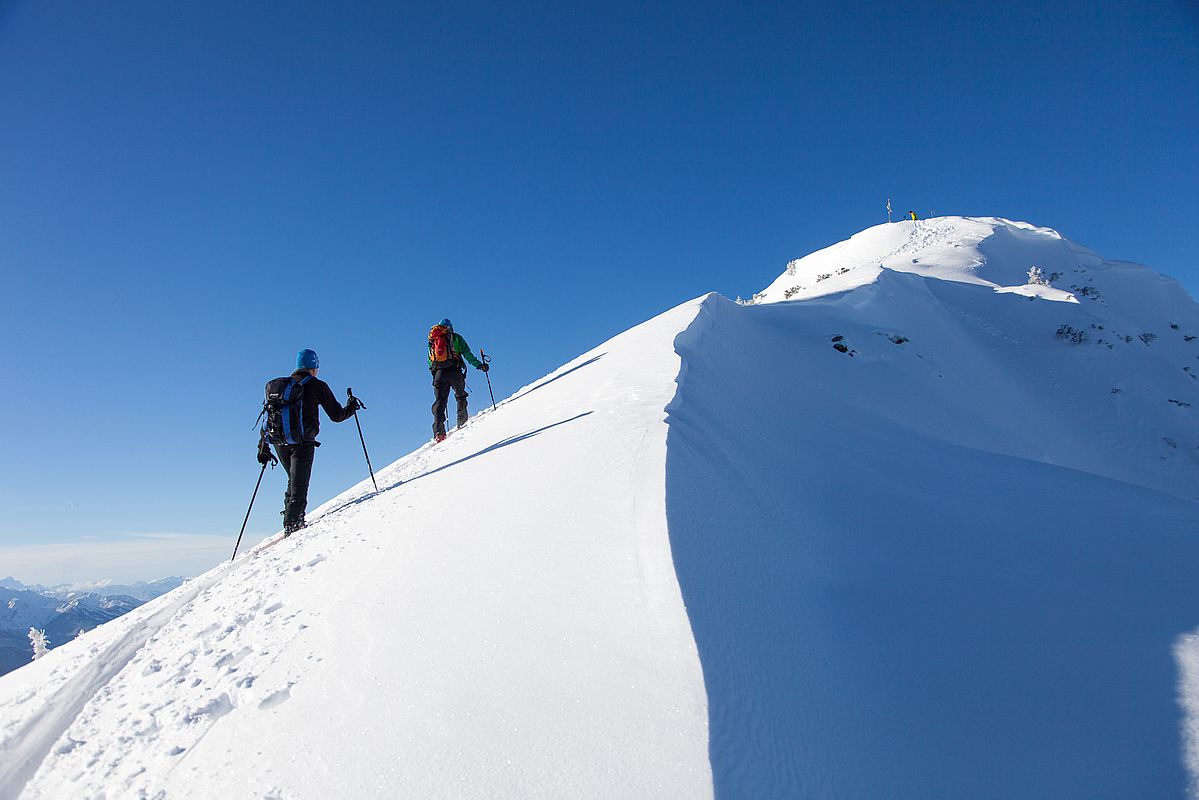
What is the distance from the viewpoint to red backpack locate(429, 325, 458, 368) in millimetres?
11188

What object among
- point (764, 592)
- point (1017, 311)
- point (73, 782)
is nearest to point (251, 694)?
point (73, 782)

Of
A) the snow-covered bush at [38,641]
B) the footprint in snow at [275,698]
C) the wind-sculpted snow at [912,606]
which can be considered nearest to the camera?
the wind-sculpted snow at [912,606]

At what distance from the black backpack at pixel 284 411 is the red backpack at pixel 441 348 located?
447cm

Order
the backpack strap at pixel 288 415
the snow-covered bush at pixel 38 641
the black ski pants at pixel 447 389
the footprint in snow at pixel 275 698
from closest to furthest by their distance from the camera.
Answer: the footprint in snow at pixel 275 698, the snow-covered bush at pixel 38 641, the backpack strap at pixel 288 415, the black ski pants at pixel 447 389

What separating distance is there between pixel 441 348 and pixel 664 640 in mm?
9753

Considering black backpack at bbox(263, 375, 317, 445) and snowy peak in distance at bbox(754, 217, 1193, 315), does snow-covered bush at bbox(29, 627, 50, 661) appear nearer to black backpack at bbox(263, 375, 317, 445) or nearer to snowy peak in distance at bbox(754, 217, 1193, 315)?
black backpack at bbox(263, 375, 317, 445)

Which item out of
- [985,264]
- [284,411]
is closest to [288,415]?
[284,411]

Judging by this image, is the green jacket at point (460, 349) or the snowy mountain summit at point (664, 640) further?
the green jacket at point (460, 349)

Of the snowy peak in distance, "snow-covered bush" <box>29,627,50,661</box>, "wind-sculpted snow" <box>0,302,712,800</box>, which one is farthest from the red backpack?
the snowy peak in distance

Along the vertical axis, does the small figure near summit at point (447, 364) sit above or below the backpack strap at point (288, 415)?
above

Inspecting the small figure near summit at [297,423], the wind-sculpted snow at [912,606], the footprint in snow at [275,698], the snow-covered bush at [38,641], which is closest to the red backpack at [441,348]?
the small figure near summit at [297,423]

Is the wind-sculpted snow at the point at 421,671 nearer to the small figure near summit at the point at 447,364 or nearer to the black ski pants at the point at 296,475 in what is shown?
the black ski pants at the point at 296,475

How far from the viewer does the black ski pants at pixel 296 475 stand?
22.2 ft

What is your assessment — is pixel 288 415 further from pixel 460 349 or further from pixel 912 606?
pixel 912 606
